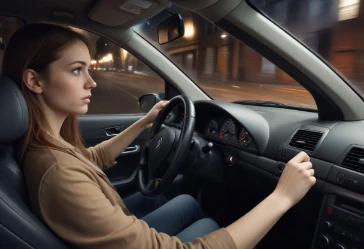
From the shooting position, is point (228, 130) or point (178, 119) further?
point (178, 119)

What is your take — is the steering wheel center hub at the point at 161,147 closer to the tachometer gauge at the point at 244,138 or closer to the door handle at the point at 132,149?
the tachometer gauge at the point at 244,138

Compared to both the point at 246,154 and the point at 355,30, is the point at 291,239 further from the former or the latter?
the point at 355,30

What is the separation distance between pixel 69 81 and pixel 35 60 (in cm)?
14

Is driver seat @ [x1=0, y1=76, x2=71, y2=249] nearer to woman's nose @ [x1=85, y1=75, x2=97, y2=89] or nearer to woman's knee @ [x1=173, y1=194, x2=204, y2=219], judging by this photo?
woman's nose @ [x1=85, y1=75, x2=97, y2=89]

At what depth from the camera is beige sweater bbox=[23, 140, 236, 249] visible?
0.91m

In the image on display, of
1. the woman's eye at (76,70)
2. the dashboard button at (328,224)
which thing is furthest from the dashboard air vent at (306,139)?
the woman's eye at (76,70)

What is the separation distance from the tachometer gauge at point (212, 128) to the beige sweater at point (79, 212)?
48.7 inches

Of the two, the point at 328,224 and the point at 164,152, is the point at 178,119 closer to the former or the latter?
the point at 164,152

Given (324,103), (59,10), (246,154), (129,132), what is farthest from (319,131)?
(59,10)

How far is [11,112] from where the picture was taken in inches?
39.9

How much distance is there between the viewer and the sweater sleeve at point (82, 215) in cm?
91

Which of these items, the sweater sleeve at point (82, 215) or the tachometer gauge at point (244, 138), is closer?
the sweater sleeve at point (82, 215)

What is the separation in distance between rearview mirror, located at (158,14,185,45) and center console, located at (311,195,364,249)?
1.25 meters

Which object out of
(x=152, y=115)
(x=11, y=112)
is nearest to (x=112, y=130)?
(x=152, y=115)
